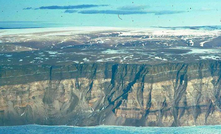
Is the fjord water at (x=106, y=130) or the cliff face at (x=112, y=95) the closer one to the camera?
the fjord water at (x=106, y=130)

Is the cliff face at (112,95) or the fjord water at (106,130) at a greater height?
the cliff face at (112,95)

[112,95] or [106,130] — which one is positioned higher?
[112,95]

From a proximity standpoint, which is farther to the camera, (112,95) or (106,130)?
(112,95)

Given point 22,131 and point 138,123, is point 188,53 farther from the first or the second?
point 22,131

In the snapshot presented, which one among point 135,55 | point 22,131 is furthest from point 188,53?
point 22,131
